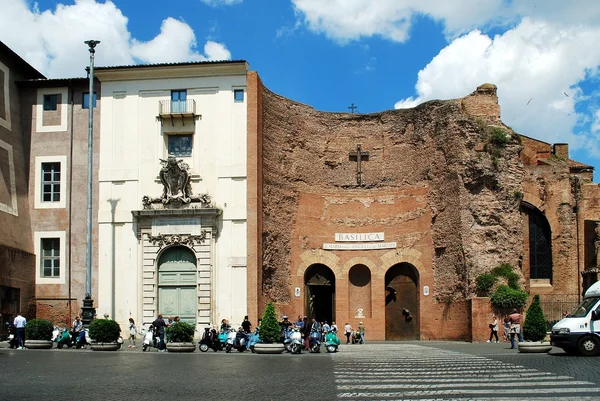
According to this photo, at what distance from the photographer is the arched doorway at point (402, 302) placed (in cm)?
3996

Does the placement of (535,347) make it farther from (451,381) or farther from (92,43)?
(92,43)

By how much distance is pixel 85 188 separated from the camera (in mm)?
37656

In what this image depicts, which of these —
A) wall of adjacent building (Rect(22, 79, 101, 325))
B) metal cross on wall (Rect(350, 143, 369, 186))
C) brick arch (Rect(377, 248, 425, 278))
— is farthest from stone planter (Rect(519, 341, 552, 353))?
wall of adjacent building (Rect(22, 79, 101, 325))

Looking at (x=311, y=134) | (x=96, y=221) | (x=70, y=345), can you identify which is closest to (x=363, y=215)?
(x=311, y=134)

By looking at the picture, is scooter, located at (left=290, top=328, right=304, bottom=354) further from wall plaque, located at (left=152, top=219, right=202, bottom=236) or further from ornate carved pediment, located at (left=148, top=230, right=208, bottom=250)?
wall plaque, located at (left=152, top=219, right=202, bottom=236)

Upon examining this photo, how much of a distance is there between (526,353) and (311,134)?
62.2 feet

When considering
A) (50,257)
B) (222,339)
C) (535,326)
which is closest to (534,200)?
(535,326)

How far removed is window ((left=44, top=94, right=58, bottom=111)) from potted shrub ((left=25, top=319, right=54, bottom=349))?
1292 cm

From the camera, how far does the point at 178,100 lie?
37.8 meters

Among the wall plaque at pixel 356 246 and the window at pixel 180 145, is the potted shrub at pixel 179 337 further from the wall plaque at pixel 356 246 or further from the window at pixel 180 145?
the wall plaque at pixel 356 246

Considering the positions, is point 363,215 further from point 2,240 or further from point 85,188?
point 2,240

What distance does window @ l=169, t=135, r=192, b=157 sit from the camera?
37719mm

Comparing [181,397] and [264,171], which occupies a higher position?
[264,171]

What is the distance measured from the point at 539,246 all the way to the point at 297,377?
27535 mm
